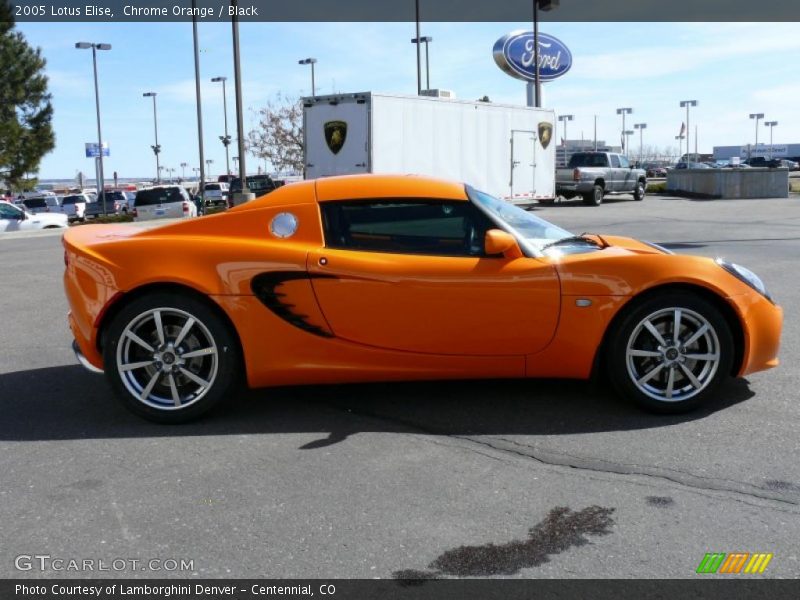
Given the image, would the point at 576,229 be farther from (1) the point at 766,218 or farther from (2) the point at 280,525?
(2) the point at 280,525

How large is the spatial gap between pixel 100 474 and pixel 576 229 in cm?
1588

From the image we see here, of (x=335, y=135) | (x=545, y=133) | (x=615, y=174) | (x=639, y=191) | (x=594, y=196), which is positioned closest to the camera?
(x=335, y=135)

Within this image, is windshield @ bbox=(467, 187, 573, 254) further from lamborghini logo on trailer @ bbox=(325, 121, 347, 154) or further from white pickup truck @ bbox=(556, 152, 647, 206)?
white pickup truck @ bbox=(556, 152, 647, 206)

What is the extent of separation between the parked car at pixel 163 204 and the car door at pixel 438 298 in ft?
82.4

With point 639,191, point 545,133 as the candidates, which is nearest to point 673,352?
point 545,133

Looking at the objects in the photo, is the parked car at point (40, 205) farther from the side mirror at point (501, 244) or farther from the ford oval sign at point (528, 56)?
the side mirror at point (501, 244)

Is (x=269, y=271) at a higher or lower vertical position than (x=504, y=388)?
higher

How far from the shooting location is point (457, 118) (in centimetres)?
2206

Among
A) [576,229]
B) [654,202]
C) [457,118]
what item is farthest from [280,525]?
[654,202]

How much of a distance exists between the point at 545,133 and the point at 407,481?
23.5 m

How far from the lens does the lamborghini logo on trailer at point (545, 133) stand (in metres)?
25.9

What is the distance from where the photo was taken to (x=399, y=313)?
15.3 feet

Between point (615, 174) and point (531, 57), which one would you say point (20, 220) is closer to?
point (615, 174)
